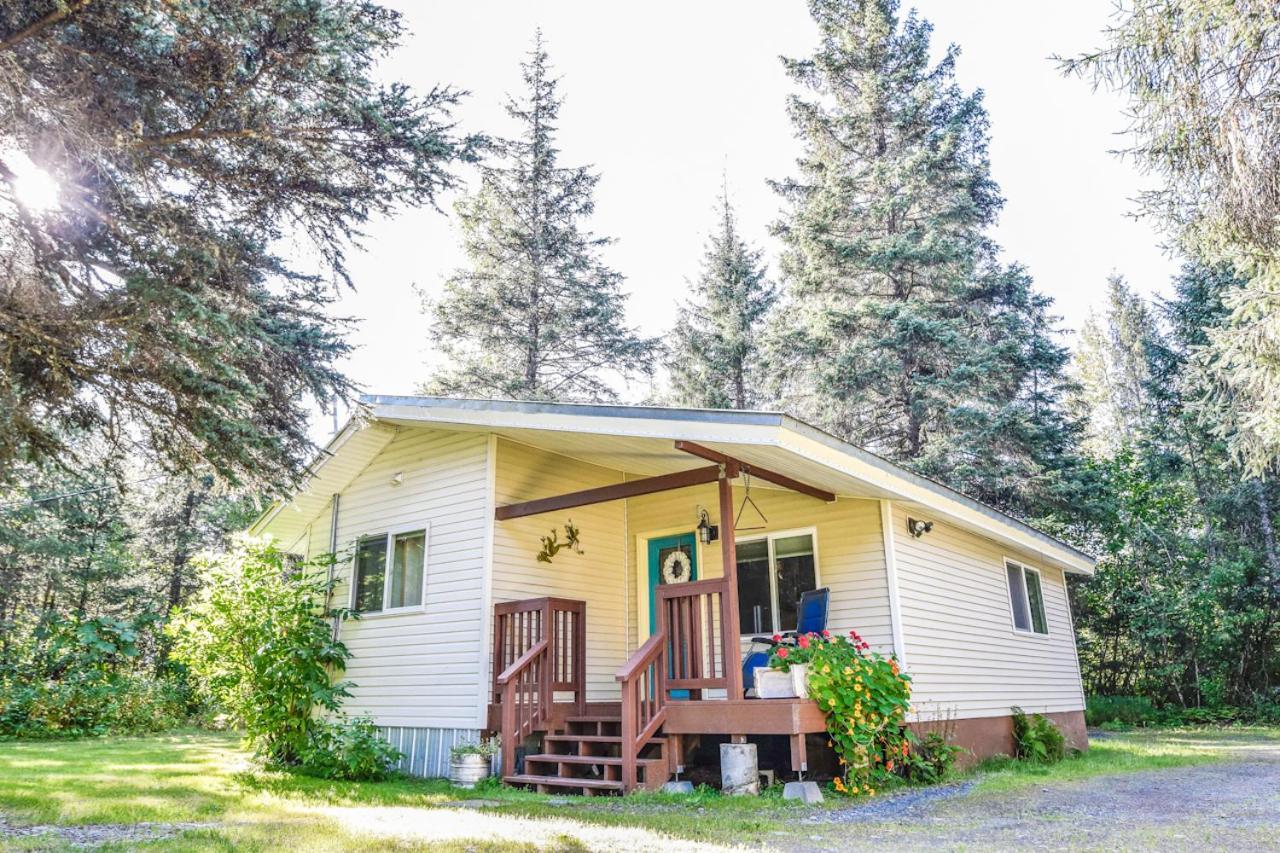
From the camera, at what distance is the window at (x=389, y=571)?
344 inches

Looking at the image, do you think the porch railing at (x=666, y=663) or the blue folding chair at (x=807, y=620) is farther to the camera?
the blue folding chair at (x=807, y=620)

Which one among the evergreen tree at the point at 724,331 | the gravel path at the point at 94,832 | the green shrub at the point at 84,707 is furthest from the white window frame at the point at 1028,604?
the green shrub at the point at 84,707

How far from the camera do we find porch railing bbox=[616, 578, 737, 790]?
6305mm

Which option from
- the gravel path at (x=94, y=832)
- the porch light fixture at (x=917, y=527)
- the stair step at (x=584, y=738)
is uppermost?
the porch light fixture at (x=917, y=527)

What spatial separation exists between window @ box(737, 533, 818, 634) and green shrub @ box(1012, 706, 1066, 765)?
3300 mm

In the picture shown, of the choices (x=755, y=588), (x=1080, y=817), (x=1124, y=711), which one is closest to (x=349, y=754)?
(x=755, y=588)

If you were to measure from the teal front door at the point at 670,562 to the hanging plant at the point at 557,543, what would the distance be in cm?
92

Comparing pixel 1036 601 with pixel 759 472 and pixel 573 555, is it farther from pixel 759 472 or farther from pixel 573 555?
pixel 573 555

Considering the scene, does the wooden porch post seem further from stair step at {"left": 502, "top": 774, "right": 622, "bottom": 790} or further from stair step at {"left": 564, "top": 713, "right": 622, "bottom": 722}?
stair step at {"left": 564, "top": 713, "right": 622, "bottom": 722}

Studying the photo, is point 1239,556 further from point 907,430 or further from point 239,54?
point 239,54

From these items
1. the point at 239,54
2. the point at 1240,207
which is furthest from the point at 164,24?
the point at 1240,207

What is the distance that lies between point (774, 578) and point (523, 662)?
2652 mm

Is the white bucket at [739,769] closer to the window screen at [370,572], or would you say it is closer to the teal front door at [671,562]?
the teal front door at [671,562]

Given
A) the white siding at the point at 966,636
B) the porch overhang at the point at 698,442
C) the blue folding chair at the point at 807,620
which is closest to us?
the porch overhang at the point at 698,442
